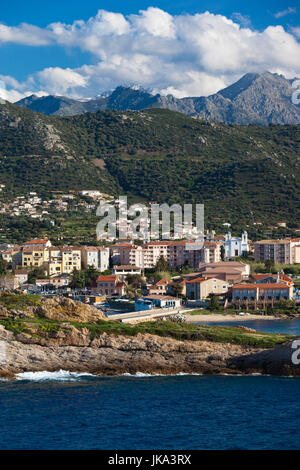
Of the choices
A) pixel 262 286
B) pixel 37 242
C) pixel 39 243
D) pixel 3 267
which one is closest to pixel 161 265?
pixel 39 243

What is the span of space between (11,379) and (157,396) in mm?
7135

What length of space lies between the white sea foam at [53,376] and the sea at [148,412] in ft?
0.14

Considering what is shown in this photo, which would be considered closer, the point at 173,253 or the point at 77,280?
the point at 77,280

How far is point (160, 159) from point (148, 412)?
11025 cm

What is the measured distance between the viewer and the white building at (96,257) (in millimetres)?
78438

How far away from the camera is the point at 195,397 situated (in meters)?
26.8

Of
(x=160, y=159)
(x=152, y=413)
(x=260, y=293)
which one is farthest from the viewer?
(x=160, y=159)

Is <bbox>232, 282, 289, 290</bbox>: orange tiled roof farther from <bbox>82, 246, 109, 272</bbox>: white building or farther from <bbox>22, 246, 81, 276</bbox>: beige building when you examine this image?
<bbox>22, 246, 81, 276</bbox>: beige building

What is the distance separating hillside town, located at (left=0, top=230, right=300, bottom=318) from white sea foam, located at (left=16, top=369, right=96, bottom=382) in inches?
937

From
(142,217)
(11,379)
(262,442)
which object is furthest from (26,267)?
(262,442)

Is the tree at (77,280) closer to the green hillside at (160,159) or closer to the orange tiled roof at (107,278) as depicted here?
the orange tiled roof at (107,278)

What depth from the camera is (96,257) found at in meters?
79.4

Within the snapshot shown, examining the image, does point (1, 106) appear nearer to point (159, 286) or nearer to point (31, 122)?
point (31, 122)

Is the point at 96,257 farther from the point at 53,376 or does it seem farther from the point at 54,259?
the point at 53,376
